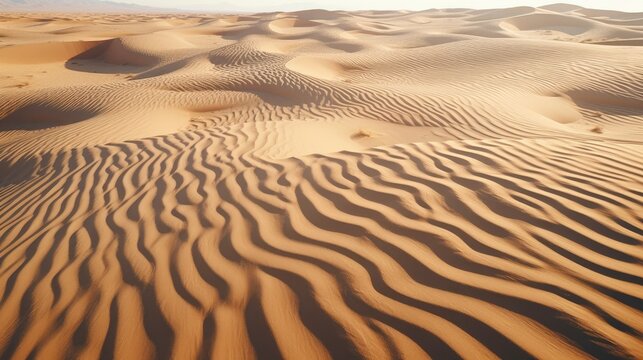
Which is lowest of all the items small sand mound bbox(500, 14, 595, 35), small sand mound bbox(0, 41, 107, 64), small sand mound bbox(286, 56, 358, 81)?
small sand mound bbox(0, 41, 107, 64)

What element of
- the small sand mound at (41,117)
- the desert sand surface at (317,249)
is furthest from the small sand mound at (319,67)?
the desert sand surface at (317,249)

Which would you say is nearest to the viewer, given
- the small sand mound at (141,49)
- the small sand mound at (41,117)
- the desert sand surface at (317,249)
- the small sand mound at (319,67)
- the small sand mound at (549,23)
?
the desert sand surface at (317,249)

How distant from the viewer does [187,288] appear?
2053 millimetres

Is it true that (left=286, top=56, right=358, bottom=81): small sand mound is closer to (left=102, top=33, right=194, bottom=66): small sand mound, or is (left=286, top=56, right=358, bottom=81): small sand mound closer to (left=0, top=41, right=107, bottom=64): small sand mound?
(left=102, top=33, right=194, bottom=66): small sand mound

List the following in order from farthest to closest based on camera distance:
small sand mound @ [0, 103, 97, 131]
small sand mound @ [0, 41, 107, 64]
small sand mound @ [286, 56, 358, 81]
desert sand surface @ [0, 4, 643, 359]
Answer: small sand mound @ [0, 41, 107, 64] → small sand mound @ [286, 56, 358, 81] → small sand mound @ [0, 103, 97, 131] → desert sand surface @ [0, 4, 643, 359]

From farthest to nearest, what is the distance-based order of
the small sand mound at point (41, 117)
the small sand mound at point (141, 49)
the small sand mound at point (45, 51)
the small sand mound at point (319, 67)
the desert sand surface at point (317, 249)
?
the small sand mound at point (45, 51), the small sand mound at point (141, 49), the small sand mound at point (319, 67), the small sand mound at point (41, 117), the desert sand surface at point (317, 249)

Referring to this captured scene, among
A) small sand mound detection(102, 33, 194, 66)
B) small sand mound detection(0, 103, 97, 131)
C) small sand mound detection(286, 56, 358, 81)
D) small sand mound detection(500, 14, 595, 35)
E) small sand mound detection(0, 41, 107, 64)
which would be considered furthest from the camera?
small sand mound detection(500, 14, 595, 35)

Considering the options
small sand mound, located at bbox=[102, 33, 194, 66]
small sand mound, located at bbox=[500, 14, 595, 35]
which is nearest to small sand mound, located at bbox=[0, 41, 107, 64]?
small sand mound, located at bbox=[102, 33, 194, 66]

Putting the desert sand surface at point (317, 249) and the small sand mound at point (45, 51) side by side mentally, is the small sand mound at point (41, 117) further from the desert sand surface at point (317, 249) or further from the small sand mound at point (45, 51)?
the small sand mound at point (45, 51)

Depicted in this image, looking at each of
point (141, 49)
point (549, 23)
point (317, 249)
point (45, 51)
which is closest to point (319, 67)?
point (141, 49)

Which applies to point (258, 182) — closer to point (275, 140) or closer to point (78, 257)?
point (78, 257)

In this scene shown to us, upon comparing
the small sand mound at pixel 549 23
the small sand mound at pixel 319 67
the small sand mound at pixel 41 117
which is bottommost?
the small sand mound at pixel 41 117

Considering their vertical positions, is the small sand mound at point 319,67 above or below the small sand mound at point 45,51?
above

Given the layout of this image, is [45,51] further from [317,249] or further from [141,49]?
[317,249]
